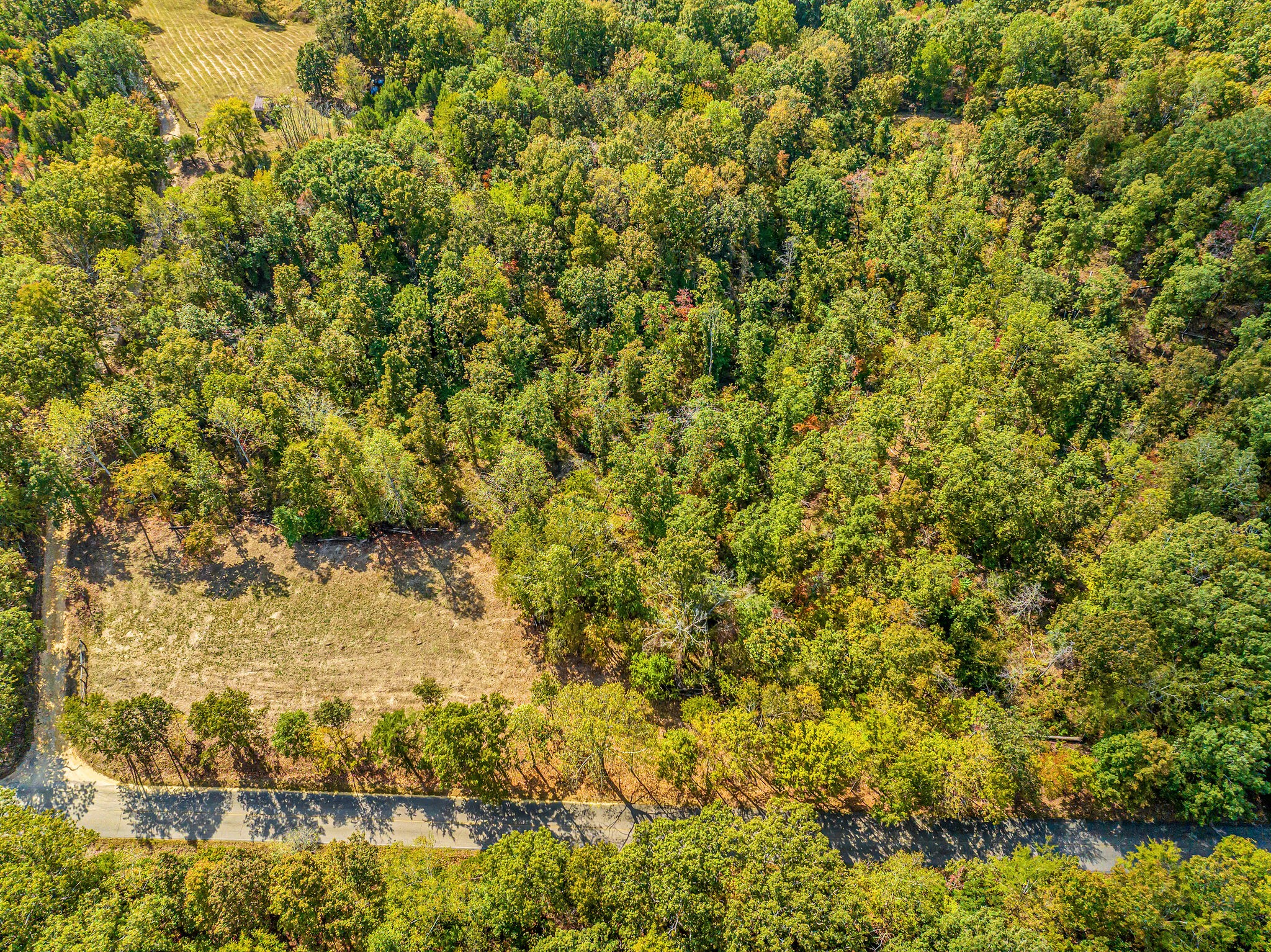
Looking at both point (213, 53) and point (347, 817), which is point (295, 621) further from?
point (213, 53)

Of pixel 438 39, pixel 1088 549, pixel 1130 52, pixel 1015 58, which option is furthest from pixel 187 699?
pixel 1130 52

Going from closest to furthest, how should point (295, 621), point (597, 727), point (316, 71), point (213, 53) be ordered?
1. point (597, 727)
2. point (295, 621)
3. point (316, 71)
4. point (213, 53)

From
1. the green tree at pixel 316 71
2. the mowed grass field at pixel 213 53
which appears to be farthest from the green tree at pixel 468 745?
the mowed grass field at pixel 213 53

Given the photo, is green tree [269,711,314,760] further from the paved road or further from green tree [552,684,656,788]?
green tree [552,684,656,788]

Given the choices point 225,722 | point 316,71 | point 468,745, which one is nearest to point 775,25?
point 316,71

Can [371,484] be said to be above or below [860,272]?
below

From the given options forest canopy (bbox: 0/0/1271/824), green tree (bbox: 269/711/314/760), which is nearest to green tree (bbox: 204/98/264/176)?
forest canopy (bbox: 0/0/1271/824)

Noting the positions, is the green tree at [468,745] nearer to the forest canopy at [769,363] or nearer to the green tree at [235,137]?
the forest canopy at [769,363]

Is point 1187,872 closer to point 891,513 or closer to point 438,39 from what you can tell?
point 891,513

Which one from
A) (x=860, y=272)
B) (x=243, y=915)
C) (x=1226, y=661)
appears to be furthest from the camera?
(x=860, y=272)
